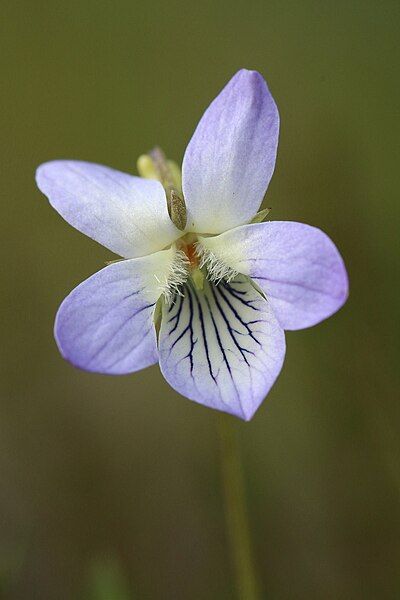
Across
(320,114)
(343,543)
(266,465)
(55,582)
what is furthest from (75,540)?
(320,114)

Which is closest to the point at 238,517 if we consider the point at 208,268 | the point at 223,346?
the point at 223,346

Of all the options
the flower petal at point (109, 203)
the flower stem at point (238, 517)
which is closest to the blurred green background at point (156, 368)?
the flower stem at point (238, 517)

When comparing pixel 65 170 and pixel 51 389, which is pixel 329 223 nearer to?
pixel 51 389

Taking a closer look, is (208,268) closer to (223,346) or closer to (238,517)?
(223,346)

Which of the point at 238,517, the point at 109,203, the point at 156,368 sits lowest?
the point at 238,517

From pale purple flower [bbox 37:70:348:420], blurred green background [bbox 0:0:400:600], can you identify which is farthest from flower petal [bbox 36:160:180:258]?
blurred green background [bbox 0:0:400:600]

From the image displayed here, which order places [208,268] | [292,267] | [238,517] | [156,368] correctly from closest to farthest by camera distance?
1. [292,267]
2. [208,268]
3. [238,517]
4. [156,368]

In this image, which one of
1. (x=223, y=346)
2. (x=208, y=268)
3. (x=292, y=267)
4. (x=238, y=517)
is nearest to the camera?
(x=292, y=267)
